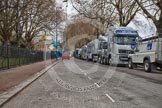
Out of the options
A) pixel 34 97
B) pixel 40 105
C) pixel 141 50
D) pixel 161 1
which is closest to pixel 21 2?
pixel 141 50

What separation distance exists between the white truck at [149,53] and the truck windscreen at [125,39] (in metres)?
3.93

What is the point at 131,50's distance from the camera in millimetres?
35562

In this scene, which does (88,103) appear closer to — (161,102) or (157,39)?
(161,102)

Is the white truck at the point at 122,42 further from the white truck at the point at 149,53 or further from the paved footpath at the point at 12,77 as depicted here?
the paved footpath at the point at 12,77

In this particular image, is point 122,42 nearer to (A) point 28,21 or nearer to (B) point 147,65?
(B) point 147,65

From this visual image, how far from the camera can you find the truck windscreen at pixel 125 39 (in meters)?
35.8

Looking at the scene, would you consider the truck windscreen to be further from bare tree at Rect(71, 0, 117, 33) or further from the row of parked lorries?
bare tree at Rect(71, 0, 117, 33)

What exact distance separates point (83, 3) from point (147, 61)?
82.9 ft

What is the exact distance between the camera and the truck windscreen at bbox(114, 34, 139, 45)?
35750mm

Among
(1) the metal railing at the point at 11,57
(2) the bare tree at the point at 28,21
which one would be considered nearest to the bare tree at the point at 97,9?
(2) the bare tree at the point at 28,21

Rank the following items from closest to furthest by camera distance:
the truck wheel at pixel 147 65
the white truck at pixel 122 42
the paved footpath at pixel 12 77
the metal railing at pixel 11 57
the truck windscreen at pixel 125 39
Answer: the paved footpath at pixel 12 77 < the metal railing at pixel 11 57 < the truck wheel at pixel 147 65 < the white truck at pixel 122 42 < the truck windscreen at pixel 125 39

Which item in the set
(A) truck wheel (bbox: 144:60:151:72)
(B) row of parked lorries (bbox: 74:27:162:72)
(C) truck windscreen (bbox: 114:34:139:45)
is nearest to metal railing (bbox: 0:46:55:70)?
(B) row of parked lorries (bbox: 74:27:162:72)

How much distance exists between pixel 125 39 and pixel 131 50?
1438 mm

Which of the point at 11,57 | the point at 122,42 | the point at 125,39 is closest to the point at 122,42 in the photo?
the point at 122,42
